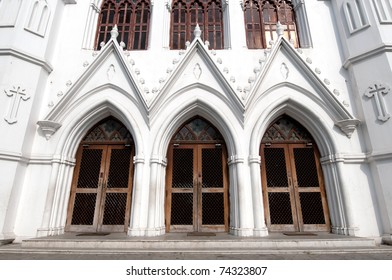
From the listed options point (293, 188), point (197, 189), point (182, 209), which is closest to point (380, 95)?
point (293, 188)

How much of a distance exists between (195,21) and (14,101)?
608 cm

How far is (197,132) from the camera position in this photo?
23.3ft

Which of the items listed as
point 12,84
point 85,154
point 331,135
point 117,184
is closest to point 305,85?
point 331,135

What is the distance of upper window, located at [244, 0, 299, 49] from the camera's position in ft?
26.2

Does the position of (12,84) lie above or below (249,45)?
below

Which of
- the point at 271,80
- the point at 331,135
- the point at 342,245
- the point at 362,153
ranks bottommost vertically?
the point at 342,245

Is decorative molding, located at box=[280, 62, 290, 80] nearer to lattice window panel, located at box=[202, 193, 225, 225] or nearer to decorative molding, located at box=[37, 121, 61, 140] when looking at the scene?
lattice window panel, located at box=[202, 193, 225, 225]

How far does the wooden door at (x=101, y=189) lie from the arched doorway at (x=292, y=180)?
12.7 feet

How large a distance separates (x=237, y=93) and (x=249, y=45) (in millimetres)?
2368

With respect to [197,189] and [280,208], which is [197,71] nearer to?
[197,189]

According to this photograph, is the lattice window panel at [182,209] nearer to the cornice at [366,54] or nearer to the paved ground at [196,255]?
the paved ground at [196,255]

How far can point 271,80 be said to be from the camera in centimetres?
689

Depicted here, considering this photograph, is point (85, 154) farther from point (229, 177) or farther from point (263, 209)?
point (263, 209)

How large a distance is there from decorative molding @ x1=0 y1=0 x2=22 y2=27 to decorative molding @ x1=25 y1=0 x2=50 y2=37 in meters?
0.37
